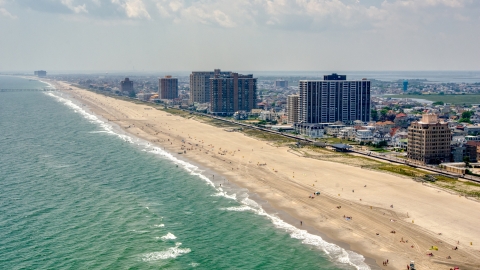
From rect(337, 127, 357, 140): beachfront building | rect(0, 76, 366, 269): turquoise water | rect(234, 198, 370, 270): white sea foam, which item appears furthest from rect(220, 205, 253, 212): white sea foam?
rect(337, 127, 357, 140): beachfront building

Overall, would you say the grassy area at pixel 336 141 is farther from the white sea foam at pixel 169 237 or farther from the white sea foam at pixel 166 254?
the white sea foam at pixel 166 254

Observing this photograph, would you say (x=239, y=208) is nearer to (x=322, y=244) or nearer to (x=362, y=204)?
(x=322, y=244)

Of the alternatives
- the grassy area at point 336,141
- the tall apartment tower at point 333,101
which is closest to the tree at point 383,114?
the tall apartment tower at point 333,101

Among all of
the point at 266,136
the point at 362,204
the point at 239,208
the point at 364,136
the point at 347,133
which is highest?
the point at 347,133

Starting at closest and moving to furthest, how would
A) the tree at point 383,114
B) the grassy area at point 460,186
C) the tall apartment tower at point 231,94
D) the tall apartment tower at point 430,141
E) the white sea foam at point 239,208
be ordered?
the white sea foam at point 239,208 → the grassy area at point 460,186 → the tall apartment tower at point 430,141 → the tree at point 383,114 → the tall apartment tower at point 231,94

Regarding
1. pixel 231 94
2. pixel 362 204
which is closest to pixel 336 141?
pixel 362 204

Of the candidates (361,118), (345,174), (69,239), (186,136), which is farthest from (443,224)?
(361,118)
